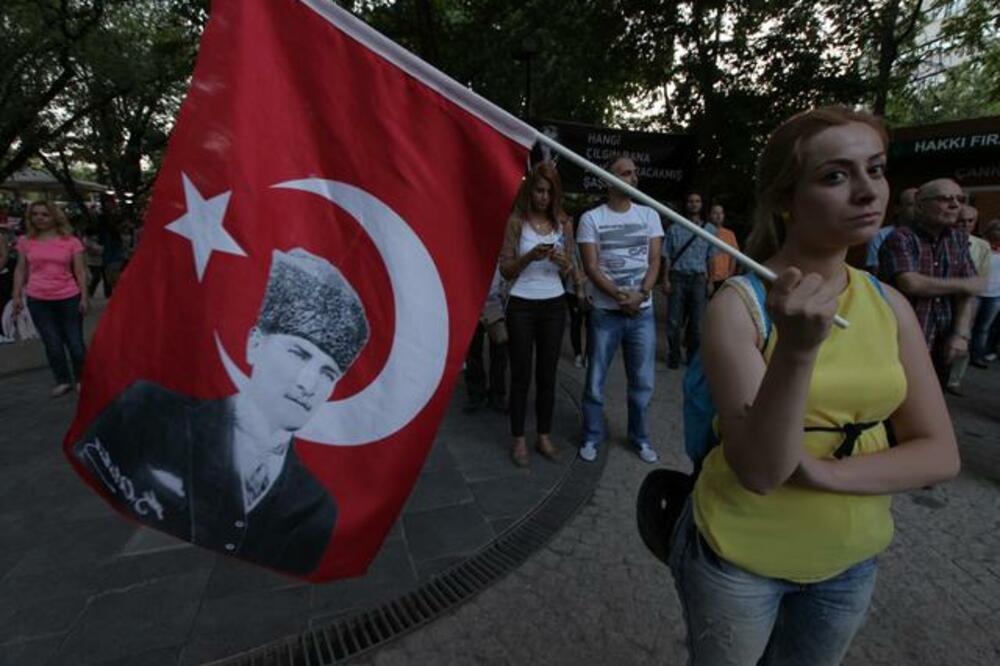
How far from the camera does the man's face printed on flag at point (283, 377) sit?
130 cm

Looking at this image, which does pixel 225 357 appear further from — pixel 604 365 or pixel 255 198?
pixel 604 365

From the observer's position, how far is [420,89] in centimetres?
131

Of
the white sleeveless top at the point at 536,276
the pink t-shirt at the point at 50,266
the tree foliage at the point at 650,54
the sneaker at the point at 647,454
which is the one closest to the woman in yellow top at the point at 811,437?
the white sleeveless top at the point at 536,276

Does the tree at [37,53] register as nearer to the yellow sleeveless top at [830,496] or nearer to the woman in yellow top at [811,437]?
the woman in yellow top at [811,437]

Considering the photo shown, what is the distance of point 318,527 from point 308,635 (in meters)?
1.24

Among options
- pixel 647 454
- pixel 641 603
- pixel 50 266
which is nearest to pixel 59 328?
pixel 50 266

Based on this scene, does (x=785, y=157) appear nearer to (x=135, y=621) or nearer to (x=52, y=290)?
(x=135, y=621)

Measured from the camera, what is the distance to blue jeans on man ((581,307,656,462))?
3.71 metres

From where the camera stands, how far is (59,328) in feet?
16.9

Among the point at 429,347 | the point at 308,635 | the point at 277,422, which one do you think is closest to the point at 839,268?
the point at 429,347

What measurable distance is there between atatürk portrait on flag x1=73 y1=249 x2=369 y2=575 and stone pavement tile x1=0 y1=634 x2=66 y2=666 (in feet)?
Result: 4.64

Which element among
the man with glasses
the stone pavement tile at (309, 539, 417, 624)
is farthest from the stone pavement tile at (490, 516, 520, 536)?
the man with glasses

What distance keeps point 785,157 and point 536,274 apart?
8.24 feet

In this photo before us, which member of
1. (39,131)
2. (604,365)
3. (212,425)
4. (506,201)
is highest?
(39,131)
